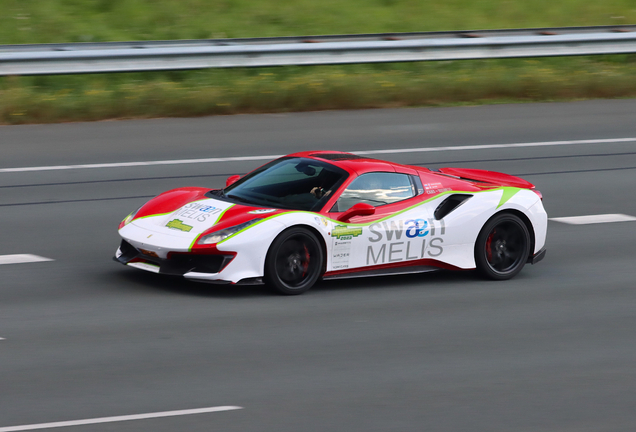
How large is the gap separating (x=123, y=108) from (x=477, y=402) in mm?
11519

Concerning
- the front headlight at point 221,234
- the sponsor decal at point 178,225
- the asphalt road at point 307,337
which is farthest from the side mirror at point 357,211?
the sponsor decal at point 178,225

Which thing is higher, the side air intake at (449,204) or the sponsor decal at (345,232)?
the side air intake at (449,204)

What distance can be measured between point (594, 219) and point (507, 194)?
9.40ft

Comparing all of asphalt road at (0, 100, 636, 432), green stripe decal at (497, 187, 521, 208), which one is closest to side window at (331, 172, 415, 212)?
asphalt road at (0, 100, 636, 432)

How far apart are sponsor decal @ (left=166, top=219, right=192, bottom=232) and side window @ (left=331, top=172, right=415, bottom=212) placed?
4.09 ft

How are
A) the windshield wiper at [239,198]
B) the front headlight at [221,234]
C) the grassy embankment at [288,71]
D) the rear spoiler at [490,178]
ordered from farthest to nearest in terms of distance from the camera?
the grassy embankment at [288,71] < the rear spoiler at [490,178] < the windshield wiper at [239,198] < the front headlight at [221,234]

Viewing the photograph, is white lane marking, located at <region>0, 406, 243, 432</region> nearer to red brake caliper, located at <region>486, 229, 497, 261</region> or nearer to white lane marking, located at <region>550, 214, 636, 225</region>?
red brake caliper, located at <region>486, 229, 497, 261</region>

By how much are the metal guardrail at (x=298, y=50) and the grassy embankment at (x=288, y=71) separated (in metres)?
0.48

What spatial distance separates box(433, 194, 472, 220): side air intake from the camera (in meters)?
9.24

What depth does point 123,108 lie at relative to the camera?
1666 centimetres

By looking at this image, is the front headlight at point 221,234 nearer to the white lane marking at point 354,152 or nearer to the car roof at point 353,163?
the car roof at point 353,163

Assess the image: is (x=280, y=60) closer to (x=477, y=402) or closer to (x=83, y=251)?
(x=83, y=251)

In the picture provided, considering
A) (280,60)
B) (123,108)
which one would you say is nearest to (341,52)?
(280,60)

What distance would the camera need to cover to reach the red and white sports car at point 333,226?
27.2ft
